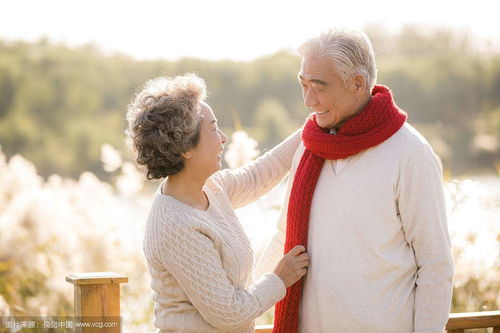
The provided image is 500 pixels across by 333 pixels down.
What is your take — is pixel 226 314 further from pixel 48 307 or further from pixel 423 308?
pixel 48 307

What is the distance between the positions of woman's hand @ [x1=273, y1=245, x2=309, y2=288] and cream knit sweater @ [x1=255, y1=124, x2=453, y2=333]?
4 centimetres

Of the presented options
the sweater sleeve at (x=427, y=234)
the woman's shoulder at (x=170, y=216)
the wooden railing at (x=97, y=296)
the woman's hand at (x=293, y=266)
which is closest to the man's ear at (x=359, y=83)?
the sweater sleeve at (x=427, y=234)

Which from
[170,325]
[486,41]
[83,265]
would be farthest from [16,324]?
[486,41]

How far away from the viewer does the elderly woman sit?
2.17 meters

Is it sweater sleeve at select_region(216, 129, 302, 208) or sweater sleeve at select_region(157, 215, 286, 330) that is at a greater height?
sweater sleeve at select_region(216, 129, 302, 208)

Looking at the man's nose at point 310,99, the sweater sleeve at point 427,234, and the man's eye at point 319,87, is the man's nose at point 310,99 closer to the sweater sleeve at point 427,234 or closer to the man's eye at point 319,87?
the man's eye at point 319,87

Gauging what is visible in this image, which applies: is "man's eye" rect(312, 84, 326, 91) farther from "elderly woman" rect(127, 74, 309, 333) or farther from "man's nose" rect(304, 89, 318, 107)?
"elderly woman" rect(127, 74, 309, 333)

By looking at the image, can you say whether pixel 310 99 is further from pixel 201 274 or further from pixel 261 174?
pixel 201 274

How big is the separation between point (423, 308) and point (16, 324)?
2196 mm

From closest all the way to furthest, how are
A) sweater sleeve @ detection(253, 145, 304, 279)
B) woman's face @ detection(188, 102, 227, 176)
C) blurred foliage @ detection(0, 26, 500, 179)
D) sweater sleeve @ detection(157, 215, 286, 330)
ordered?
sweater sleeve @ detection(157, 215, 286, 330), woman's face @ detection(188, 102, 227, 176), sweater sleeve @ detection(253, 145, 304, 279), blurred foliage @ detection(0, 26, 500, 179)

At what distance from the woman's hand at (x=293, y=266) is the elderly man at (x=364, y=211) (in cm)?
3

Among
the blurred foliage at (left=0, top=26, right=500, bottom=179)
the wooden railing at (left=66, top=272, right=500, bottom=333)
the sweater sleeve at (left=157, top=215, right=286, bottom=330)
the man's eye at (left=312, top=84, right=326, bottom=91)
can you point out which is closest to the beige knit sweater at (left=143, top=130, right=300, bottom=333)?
the sweater sleeve at (left=157, top=215, right=286, bottom=330)

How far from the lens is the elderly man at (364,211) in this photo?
86.9 inches

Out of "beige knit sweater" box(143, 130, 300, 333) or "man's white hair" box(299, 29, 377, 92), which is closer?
"beige knit sweater" box(143, 130, 300, 333)
